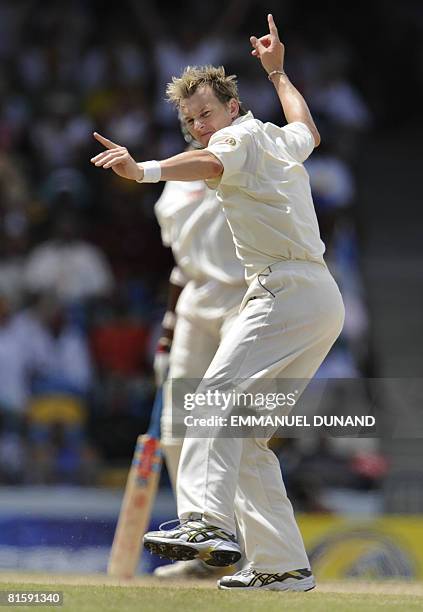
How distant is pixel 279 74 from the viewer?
6125 mm

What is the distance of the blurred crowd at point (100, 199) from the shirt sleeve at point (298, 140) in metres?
5.71

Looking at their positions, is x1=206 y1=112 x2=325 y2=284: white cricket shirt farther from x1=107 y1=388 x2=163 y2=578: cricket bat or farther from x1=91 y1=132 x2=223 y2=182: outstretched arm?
x1=107 y1=388 x2=163 y2=578: cricket bat

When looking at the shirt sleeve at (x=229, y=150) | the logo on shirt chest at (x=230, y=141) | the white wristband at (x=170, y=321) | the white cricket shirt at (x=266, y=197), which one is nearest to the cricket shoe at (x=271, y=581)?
the white cricket shirt at (x=266, y=197)

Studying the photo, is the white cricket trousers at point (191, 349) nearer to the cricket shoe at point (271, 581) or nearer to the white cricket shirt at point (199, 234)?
the white cricket shirt at point (199, 234)

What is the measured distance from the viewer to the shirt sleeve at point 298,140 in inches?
223

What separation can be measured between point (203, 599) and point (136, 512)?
7.42 feet

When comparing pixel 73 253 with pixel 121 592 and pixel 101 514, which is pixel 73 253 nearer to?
pixel 101 514

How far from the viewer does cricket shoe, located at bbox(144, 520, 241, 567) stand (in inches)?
204

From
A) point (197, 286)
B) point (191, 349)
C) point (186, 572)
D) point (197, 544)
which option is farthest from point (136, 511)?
point (197, 544)

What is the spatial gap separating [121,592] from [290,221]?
163 cm

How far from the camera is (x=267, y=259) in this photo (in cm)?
559

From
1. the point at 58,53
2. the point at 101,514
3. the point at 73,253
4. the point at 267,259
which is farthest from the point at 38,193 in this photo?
the point at 267,259

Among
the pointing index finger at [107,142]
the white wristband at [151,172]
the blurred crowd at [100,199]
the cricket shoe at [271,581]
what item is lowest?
the cricket shoe at [271,581]

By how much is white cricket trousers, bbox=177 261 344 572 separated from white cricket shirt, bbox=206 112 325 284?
81 millimetres
